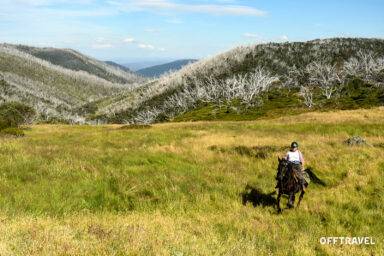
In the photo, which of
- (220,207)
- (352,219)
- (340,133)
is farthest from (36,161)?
(340,133)

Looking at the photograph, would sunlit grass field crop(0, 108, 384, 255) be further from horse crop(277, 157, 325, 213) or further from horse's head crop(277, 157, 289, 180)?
horse's head crop(277, 157, 289, 180)

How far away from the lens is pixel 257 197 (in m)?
8.84

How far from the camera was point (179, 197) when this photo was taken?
830 cm

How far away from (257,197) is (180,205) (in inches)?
116

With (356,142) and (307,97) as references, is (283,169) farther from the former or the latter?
(307,97)

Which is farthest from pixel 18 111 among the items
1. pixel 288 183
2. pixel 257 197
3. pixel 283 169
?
pixel 288 183

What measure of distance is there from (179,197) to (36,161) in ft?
22.9

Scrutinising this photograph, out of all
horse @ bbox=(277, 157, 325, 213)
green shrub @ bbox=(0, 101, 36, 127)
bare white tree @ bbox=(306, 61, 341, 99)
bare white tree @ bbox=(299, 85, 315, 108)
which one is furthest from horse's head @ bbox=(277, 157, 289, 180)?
bare white tree @ bbox=(306, 61, 341, 99)

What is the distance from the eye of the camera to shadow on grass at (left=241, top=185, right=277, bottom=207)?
27.7ft

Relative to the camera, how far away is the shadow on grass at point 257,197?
27.7ft

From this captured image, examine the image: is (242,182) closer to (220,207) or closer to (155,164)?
(220,207)

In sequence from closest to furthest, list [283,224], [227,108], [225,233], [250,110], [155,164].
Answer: [225,233]
[283,224]
[155,164]
[250,110]
[227,108]

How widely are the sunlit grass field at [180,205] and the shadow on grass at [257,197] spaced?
0.05 meters

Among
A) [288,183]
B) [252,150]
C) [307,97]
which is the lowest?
[252,150]
